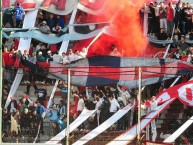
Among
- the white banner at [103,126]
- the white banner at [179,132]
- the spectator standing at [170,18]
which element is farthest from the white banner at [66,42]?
the white banner at [179,132]

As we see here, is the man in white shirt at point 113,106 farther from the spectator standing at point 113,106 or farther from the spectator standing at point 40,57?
the spectator standing at point 40,57

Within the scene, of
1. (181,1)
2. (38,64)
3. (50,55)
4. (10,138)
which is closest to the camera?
(10,138)

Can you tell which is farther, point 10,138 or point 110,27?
point 110,27

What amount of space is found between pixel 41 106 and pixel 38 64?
6.66ft

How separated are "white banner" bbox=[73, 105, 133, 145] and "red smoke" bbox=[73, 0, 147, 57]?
7.65m

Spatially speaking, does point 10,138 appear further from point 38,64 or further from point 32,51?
point 32,51

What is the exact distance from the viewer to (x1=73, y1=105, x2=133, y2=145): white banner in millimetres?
33125

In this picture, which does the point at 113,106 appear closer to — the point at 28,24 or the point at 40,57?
the point at 40,57

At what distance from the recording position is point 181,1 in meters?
42.8

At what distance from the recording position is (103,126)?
3334 cm

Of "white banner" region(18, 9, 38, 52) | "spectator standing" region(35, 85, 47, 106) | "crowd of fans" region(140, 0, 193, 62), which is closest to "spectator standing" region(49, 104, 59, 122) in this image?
"spectator standing" region(35, 85, 47, 106)

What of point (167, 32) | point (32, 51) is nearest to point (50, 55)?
point (32, 51)

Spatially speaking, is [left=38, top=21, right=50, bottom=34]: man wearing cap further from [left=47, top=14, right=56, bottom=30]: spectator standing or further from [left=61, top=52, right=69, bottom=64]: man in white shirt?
[left=61, top=52, right=69, bottom=64]: man in white shirt

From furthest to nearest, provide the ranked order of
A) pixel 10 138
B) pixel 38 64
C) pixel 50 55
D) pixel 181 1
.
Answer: pixel 181 1, pixel 50 55, pixel 38 64, pixel 10 138
